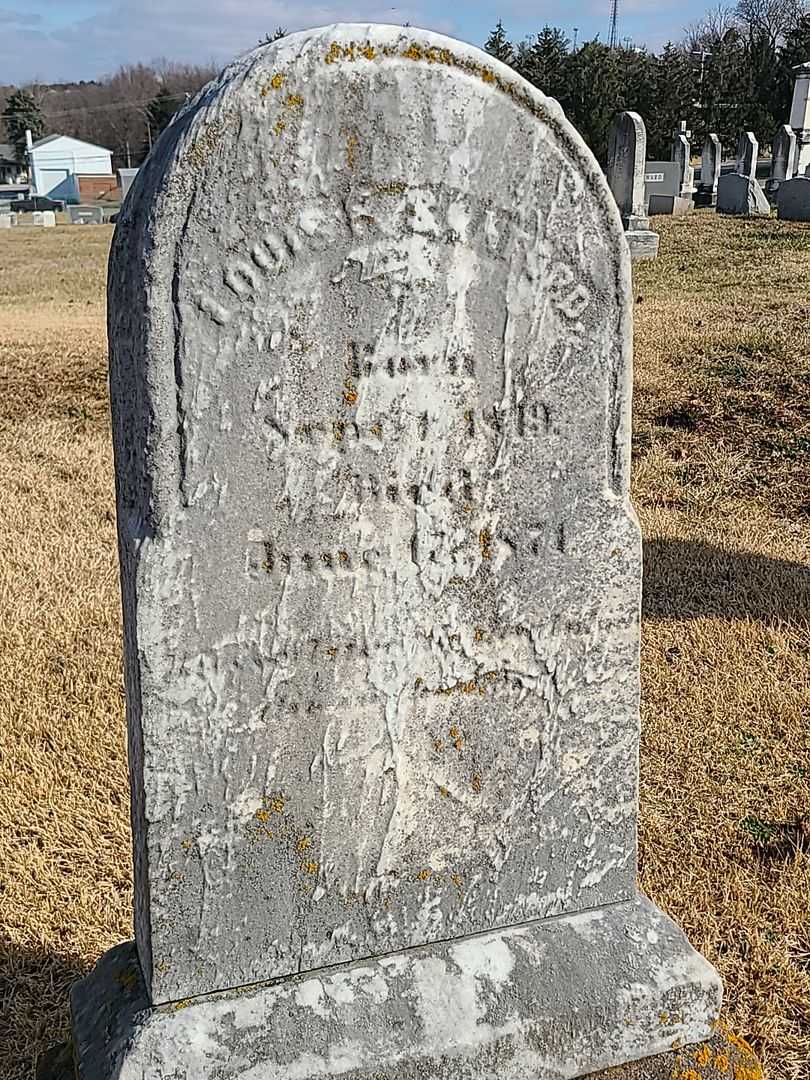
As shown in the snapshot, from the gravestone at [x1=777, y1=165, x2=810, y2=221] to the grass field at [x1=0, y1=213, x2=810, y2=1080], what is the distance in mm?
11610

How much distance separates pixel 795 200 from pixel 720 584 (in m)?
16.6

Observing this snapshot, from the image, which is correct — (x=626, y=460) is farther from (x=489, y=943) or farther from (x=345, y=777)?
(x=489, y=943)

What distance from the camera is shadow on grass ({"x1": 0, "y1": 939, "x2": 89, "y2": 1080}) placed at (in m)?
2.45

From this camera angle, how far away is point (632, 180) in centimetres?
1590

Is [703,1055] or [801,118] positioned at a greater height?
[801,118]

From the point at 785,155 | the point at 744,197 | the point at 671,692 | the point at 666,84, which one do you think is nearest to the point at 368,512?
the point at 671,692

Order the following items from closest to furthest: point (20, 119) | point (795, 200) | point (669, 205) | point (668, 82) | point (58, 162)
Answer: point (795, 200), point (669, 205), point (668, 82), point (58, 162), point (20, 119)

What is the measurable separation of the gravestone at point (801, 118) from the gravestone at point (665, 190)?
103 inches

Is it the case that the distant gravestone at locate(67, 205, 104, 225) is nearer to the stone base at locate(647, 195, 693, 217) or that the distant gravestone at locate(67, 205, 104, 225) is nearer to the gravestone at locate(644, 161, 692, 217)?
the gravestone at locate(644, 161, 692, 217)

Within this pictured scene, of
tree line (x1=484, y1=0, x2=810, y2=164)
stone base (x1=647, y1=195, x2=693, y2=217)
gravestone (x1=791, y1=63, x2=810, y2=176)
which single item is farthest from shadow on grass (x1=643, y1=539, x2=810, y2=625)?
tree line (x1=484, y1=0, x2=810, y2=164)

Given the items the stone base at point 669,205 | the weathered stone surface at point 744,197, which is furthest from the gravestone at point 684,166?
the weathered stone surface at point 744,197

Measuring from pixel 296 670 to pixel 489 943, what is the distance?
65 cm

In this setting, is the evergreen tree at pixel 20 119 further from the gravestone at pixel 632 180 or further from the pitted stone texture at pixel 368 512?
the pitted stone texture at pixel 368 512

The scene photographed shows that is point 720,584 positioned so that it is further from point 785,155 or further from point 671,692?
point 785,155
